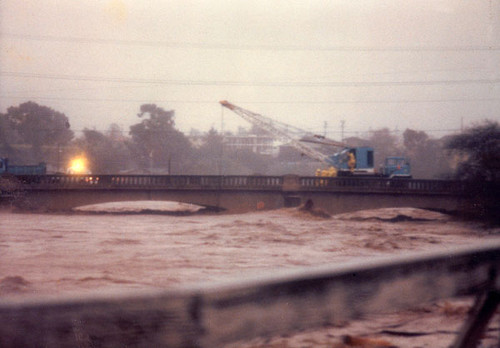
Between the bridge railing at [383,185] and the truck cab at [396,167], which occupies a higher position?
the truck cab at [396,167]

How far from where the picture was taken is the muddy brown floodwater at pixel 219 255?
2.65 m

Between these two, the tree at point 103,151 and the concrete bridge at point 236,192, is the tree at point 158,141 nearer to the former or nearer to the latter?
the tree at point 103,151

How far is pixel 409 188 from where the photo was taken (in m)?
32.5

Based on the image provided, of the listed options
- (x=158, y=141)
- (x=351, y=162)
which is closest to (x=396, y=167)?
(x=351, y=162)

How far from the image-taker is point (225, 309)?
1388 mm

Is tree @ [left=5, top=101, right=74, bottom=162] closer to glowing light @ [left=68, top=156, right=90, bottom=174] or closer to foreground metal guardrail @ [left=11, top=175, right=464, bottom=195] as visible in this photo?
glowing light @ [left=68, top=156, right=90, bottom=174]

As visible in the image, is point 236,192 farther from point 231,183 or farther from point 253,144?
point 253,144

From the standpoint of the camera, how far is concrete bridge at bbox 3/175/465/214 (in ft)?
105

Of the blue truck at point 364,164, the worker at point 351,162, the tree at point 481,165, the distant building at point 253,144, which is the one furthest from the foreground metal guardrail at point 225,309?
the distant building at point 253,144

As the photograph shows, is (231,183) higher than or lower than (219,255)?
higher

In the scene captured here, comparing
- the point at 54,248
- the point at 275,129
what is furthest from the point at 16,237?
the point at 275,129

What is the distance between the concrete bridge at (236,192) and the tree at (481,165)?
120 cm

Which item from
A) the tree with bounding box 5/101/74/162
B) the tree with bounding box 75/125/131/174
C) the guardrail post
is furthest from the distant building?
the guardrail post

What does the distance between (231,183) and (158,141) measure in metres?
32.4
